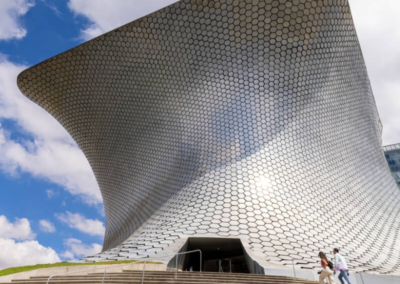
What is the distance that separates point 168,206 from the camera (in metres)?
Result: 10.4

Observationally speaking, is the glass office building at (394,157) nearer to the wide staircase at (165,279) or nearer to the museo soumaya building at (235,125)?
the museo soumaya building at (235,125)

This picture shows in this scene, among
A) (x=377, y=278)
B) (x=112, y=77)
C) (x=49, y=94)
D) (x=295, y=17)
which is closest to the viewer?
(x=377, y=278)

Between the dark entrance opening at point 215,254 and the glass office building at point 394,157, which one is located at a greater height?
the glass office building at point 394,157

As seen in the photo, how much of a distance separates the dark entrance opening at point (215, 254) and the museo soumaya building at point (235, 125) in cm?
9

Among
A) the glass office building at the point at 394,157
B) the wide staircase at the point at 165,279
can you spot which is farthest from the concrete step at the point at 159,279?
the glass office building at the point at 394,157

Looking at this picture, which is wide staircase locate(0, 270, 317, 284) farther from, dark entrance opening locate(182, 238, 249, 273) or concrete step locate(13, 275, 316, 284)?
dark entrance opening locate(182, 238, 249, 273)

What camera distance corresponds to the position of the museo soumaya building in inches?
358

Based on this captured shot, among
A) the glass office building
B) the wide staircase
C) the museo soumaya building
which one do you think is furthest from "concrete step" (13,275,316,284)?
the glass office building

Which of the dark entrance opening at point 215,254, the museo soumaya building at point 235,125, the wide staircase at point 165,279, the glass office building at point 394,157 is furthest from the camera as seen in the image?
the glass office building at point 394,157

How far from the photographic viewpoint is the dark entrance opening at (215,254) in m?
8.42

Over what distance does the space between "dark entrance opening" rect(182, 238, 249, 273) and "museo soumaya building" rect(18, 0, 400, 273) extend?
0.09m

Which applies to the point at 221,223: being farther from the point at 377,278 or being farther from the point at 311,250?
the point at 377,278

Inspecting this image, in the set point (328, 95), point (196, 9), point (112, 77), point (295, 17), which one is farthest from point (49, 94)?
point (328, 95)

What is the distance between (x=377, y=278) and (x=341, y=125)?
8284 mm
